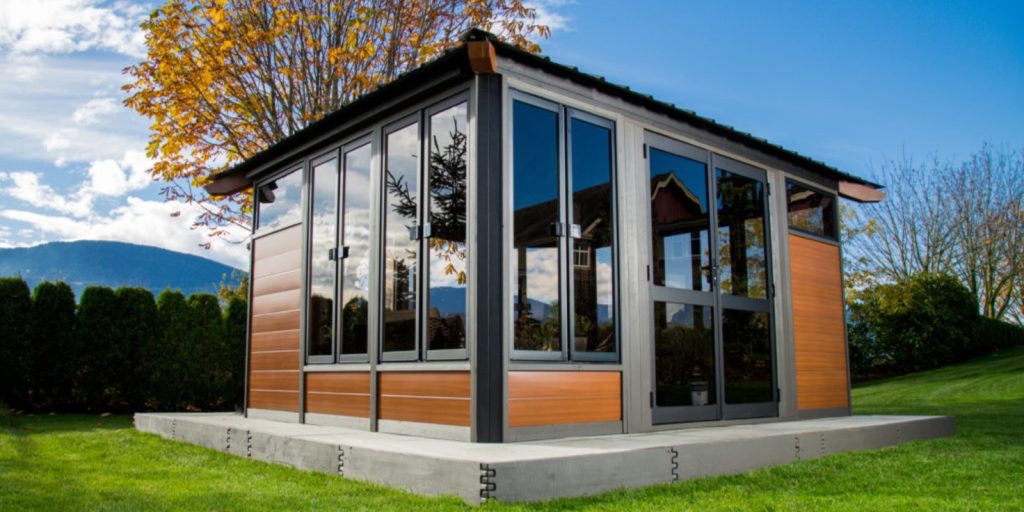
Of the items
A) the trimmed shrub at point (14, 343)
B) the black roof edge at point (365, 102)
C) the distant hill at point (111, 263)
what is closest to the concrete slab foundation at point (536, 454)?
the black roof edge at point (365, 102)

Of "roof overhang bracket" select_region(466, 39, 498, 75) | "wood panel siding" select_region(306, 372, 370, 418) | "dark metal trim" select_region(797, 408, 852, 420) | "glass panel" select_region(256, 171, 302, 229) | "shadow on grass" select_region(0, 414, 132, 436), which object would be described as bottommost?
"shadow on grass" select_region(0, 414, 132, 436)

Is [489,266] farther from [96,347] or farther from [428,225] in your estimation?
[96,347]

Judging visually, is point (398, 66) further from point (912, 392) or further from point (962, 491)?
point (912, 392)

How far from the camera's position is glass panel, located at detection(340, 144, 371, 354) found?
614cm

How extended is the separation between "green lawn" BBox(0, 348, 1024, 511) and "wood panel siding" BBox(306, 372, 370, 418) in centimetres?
86

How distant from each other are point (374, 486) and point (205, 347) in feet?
26.0

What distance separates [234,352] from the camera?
11.4 meters

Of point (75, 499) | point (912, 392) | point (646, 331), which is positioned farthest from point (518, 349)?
point (912, 392)

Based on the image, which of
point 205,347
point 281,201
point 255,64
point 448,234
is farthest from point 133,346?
point 448,234

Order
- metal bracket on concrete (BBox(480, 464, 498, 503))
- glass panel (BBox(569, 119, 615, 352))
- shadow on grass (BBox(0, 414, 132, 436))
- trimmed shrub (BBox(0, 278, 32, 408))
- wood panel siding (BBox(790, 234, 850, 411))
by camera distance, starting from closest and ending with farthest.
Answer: metal bracket on concrete (BBox(480, 464, 498, 503)) < glass panel (BBox(569, 119, 615, 352)) < wood panel siding (BBox(790, 234, 850, 411)) < shadow on grass (BBox(0, 414, 132, 436)) < trimmed shrub (BBox(0, 278, 32, 408))

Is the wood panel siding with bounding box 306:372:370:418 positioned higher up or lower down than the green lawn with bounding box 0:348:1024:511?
higher up

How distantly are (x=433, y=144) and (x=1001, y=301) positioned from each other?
2205cm

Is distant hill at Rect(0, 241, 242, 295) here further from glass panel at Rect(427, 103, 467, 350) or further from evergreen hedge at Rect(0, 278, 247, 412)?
glass panel at Rect(427, 103, 467, 350)

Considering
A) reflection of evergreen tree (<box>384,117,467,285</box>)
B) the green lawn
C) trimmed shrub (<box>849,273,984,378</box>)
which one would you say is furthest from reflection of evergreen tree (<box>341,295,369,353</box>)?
trimmed shrub (<box>849,273,984,378</box>)
